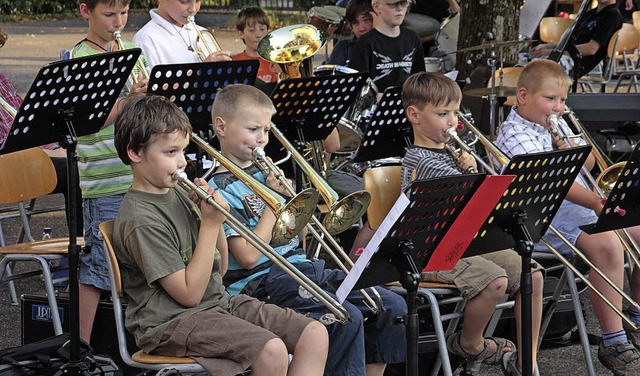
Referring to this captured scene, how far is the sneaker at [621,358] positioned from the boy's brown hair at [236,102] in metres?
1.81

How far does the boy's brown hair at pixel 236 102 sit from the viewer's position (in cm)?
382

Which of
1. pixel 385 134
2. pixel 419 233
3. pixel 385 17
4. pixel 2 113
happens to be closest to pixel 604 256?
pixel 385 134

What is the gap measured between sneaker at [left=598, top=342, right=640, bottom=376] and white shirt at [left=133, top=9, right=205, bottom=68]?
2335 millimetres

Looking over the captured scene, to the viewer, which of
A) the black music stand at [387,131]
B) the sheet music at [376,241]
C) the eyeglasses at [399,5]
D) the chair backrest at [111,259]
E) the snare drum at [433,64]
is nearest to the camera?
the sheet music at [376,241]

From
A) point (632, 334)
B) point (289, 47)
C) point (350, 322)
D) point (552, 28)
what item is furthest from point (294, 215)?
point (552, 28)

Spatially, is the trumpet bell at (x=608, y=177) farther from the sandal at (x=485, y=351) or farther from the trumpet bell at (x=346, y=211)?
the trumpet bell at (x=346, y=211)

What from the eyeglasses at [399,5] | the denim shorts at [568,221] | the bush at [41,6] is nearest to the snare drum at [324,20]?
the eyeglasses at [399,5]

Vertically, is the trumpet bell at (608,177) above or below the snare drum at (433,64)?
above

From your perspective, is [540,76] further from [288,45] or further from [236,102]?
[236,102]

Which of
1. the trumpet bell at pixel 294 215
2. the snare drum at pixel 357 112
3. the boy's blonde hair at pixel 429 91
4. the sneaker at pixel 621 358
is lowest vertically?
the sneaker at pixel 621 358

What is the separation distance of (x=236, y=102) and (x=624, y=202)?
1477mm

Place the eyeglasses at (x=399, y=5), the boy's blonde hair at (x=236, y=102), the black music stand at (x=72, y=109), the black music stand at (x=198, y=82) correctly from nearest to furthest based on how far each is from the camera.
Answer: the black music stand at (x=72, y=109) < the boy's blonde hair at (x=236, y=102) < the black music stand at (x=198, y=82) < the eyeglasses at (x=399, y=5)

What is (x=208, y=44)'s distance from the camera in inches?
200

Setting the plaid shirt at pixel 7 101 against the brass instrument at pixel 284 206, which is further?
the plaid shirt at pixel 7 101
